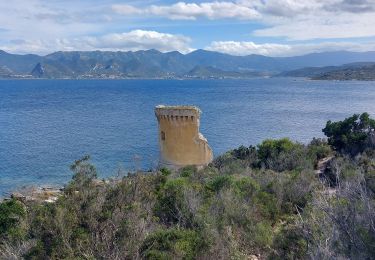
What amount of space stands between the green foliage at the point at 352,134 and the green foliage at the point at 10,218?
780 inches

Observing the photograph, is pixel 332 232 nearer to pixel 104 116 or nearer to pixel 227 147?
pixel 227 147

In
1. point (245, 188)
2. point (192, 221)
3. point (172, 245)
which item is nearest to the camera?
point (172, 245)

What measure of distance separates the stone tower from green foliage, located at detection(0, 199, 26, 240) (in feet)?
34.1

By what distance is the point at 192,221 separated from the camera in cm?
1247

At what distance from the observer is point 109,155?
4600cm

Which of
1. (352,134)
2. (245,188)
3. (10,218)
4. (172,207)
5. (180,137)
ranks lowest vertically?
(10,218)

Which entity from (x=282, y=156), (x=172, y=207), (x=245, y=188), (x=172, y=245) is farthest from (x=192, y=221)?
(x=282, y=156)

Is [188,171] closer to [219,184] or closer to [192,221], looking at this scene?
[219,184]

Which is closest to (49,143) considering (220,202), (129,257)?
(220,202)

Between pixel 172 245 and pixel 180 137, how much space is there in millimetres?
15563

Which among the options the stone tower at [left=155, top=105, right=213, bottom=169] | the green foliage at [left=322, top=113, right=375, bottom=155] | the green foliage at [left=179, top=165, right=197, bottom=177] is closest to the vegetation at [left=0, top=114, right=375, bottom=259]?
the green foliage at [left=179, top=165, right=197, bottom=177]

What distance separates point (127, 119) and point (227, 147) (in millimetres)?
31124

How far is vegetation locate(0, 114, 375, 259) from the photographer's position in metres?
8.55

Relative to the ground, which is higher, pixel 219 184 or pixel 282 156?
pixel 219 184
